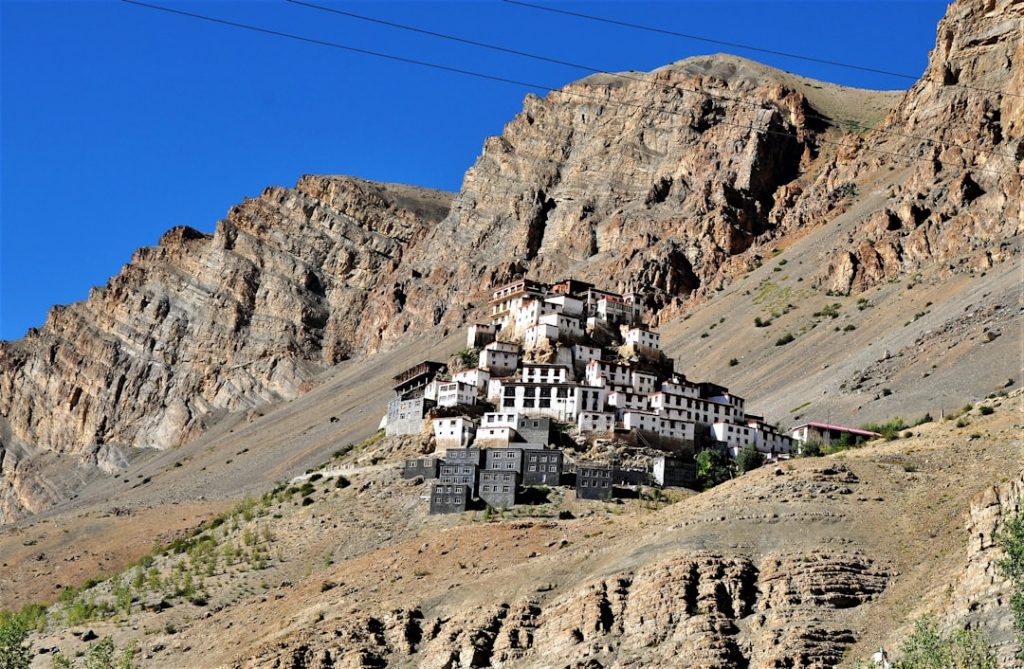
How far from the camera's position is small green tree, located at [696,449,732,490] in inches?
3612

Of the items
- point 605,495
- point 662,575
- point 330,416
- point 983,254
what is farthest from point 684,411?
point 330,416

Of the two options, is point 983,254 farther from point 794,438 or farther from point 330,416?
point 330,416

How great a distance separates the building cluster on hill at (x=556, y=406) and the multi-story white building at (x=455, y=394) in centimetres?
9

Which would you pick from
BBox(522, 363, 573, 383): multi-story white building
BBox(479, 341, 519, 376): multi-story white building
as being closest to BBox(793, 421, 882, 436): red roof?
BBox(522, 363, 573, 383): multi-story white building

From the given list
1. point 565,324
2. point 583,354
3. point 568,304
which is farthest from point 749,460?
A: point 568,304

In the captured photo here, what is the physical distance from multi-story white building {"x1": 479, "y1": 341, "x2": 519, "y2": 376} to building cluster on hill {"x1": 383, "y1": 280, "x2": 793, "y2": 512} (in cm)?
10

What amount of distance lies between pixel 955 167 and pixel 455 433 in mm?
94395

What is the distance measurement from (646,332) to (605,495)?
31.3 m

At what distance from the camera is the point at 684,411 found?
101812 millimetres

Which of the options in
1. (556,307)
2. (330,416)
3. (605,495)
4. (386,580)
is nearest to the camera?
(386,580)

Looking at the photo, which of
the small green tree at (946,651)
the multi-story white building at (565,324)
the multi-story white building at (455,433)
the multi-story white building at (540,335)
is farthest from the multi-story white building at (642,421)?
the small green tree at (946,651)

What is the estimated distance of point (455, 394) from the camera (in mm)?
102875

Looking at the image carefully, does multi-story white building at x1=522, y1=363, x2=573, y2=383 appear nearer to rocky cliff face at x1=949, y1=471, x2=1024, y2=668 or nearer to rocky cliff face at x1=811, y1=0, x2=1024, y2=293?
rocky cliff face at x1=949, y1=471, x2=1024, y2=668

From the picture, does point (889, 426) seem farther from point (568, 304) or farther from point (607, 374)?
point (568, 304)
